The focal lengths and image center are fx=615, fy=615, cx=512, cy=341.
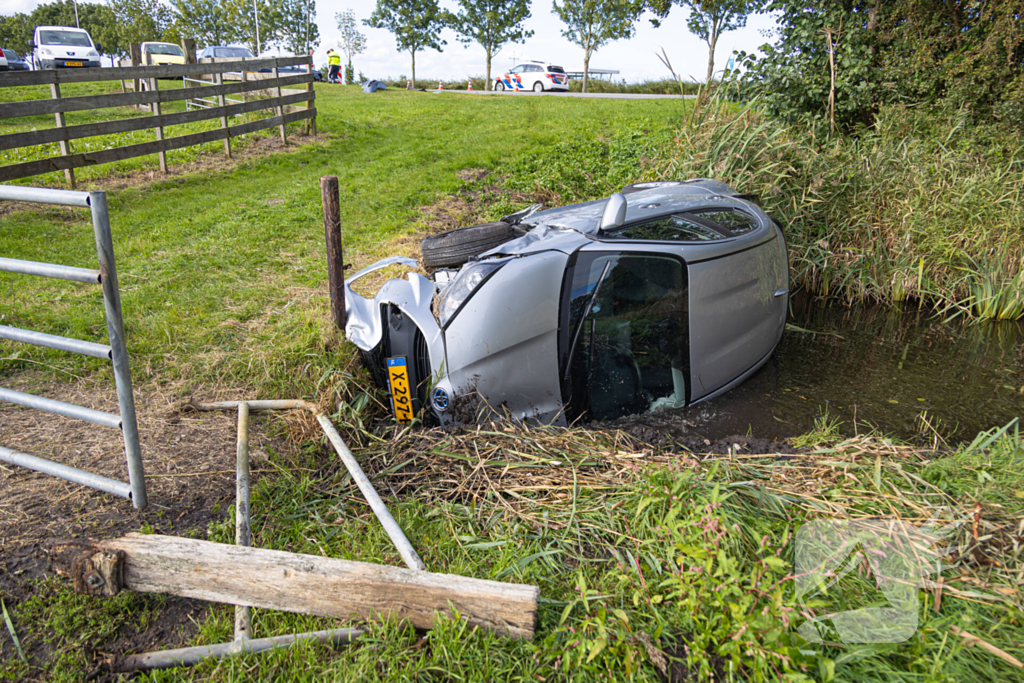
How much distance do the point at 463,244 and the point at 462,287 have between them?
876 mm

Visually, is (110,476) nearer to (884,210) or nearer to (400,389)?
(400,389)

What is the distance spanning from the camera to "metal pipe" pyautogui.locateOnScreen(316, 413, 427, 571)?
2.58 meters

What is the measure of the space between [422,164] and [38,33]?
2321 centimetres

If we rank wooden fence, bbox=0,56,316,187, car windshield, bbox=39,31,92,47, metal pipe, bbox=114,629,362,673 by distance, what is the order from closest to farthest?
1. metal pipe, bbox=114,629,362,673
2. wooden fence, bbox=0,56,316,187
3. car windshield, bbox=39,31,92,47

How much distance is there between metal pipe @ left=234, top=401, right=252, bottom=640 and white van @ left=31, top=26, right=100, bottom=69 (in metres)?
26.2

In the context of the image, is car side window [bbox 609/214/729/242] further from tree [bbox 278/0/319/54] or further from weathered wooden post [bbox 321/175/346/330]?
tree [bbox 278/0/319/54]

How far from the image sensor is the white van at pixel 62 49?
23.0 meters

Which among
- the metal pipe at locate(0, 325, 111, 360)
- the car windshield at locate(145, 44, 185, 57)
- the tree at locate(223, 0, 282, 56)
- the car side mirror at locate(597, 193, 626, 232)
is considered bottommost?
the metal pipe at locate(0, 325, 111, 360)

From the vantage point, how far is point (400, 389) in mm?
3967

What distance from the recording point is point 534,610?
2.21 meters

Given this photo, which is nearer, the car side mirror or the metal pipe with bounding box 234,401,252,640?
the metal pipe with bounding box 234,401,252,640

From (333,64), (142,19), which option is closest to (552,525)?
(333,64)

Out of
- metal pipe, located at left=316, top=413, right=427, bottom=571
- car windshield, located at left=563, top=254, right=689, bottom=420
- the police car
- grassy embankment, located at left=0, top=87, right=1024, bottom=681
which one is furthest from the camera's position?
the police car

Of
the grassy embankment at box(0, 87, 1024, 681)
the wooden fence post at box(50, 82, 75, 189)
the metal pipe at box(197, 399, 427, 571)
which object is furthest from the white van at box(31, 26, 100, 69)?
the metal pipe at box(197, 399, 427, 571)
